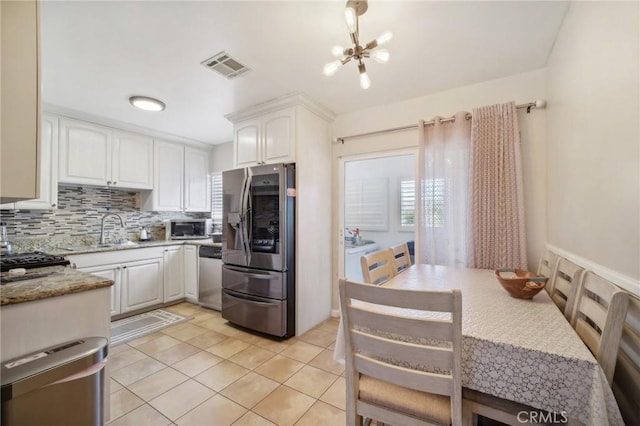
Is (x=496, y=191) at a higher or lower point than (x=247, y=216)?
higher

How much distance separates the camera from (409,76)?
7.39ft

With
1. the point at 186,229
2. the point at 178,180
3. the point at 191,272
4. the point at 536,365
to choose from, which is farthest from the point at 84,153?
the point at 536,365

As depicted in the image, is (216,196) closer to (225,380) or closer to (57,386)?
(225,380)

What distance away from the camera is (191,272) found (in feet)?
11.7

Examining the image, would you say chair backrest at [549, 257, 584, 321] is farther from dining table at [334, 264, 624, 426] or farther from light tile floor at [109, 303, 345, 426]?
light tile floor at [109, 303, 345, 426]

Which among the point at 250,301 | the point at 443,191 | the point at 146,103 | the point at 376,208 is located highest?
the point at 146,103

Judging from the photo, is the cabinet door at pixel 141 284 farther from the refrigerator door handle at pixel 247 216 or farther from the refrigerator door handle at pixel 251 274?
the refrigerator door handle at pixel 247 216

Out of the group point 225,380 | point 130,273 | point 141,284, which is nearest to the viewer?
point 225,380

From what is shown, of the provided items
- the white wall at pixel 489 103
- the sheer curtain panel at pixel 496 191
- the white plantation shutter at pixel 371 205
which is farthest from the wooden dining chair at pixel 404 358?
the white plantation shutter at pixel 371 205

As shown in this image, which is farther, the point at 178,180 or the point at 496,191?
the point at 178,180

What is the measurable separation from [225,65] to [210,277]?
8.09 feet

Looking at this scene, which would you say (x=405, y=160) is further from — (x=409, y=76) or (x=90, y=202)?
(x=90, y=202)

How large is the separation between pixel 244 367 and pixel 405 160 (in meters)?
2.82

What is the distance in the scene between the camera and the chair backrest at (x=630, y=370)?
0.87 m
